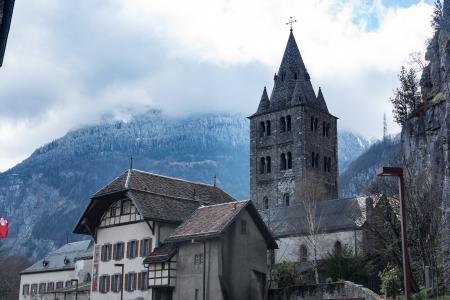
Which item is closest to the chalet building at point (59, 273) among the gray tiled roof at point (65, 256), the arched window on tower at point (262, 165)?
the gray tiled roof at point (65, 256)

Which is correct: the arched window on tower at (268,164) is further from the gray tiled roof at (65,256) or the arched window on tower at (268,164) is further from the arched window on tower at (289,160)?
the gray tiled roof at (65,256)

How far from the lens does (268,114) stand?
104m

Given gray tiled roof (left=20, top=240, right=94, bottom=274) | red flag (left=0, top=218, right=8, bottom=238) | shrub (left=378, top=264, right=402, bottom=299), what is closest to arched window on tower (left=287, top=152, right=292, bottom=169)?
gray tiled roof (left=20, top=240, right=94, bottom=274)

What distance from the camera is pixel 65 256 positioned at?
77.8m

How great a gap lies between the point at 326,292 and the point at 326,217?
100ft

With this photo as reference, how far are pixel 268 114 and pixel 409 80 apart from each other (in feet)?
132

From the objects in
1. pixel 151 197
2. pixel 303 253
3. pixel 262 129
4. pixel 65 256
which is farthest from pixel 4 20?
pixel 262 129

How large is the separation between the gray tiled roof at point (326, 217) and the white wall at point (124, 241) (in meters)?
23.6

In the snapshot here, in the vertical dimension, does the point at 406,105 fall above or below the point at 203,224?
above

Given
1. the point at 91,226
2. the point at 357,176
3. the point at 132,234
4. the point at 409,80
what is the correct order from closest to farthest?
the point at 132,234 → the point at 91,226 → the point at 409,80 → the point at 357,176

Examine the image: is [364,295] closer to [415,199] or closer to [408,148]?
[415,199]

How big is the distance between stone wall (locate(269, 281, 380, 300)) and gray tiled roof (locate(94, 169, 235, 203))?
13322 mm

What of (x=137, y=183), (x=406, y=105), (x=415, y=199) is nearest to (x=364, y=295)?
(x=415, y=199)

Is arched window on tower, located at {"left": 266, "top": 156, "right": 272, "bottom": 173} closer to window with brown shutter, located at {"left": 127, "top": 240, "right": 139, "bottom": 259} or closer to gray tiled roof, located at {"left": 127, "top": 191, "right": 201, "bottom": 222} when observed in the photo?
gray tiled roof, located at {"left": 127, "top": 191, "right": 201, "bottom": 222}
